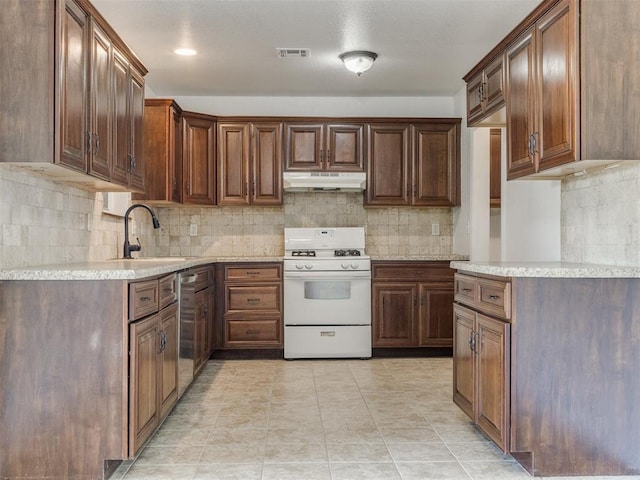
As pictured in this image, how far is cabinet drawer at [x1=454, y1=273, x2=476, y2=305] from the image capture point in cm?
278

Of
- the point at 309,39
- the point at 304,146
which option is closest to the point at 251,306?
the point at 304,146

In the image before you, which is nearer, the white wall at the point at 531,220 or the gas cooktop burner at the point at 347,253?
the white wall at the point at 531,220

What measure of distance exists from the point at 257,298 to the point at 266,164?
125cm

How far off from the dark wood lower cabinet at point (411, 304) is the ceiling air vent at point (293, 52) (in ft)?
6.15

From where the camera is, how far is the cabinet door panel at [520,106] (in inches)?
105

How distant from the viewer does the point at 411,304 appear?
15.9ft

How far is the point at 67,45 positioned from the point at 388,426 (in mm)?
2475

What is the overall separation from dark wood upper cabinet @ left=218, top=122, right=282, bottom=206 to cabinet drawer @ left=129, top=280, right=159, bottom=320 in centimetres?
243

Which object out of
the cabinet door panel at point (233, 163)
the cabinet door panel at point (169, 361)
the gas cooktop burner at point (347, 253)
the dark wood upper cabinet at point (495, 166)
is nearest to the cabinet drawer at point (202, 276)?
the cabinet door panel at point (169, 361)

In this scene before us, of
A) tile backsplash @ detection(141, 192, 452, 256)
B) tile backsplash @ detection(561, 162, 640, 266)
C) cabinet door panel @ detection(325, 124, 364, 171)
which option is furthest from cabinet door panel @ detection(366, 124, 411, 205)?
tile backsplash @ detection(561, 162, 640, 266)

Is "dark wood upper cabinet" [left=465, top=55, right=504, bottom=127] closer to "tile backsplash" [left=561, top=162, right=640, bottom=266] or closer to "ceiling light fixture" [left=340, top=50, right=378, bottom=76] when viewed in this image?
"tile backsplash" [left=561, top=162, right=640, bottom=266]

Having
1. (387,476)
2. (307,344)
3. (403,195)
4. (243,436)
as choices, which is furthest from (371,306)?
(387,476)

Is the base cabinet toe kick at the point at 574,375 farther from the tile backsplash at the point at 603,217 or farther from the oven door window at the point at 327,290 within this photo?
the oven door window at the point at 327,290

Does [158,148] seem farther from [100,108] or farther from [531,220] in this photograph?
[531,220]
